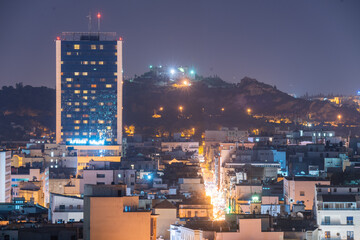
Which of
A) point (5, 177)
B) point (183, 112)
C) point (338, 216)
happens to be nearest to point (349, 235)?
point (338, 216)

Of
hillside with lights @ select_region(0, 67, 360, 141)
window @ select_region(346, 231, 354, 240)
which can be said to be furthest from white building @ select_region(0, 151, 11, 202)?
hillside with lights @ select_region(0, 67, 360, 141)

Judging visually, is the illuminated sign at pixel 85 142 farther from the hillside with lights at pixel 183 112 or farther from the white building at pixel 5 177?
the white building at pixel 5 177

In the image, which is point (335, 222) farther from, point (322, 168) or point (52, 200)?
point (322, 168)

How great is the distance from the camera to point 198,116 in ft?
548

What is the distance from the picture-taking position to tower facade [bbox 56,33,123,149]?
112438 mm

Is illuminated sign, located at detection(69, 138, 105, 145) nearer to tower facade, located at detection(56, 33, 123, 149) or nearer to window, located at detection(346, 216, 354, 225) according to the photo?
tower facade, located at detection(56, 33, 123, 149)

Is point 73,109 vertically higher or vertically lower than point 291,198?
higher

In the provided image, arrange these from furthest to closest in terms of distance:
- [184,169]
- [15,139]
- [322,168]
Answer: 1. [15,139]
2. [184,169]
3. [322,168]

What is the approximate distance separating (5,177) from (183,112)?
11476 cm

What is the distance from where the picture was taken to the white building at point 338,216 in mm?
32250

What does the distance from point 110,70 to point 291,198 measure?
70826 millimetres

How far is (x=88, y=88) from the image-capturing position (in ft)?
376

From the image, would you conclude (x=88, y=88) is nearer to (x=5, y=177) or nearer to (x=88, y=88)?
(x=88, y=88)

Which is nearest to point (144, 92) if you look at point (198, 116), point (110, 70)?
point (198, 116)
